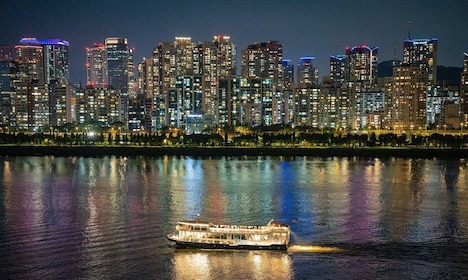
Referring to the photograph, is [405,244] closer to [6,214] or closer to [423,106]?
[6,214]

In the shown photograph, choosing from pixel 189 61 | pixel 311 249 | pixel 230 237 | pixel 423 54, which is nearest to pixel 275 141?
pixel 230 237

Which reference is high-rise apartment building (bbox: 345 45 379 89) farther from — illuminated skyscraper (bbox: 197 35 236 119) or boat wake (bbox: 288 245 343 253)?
boat wake (bbox: 288 245 343 253)

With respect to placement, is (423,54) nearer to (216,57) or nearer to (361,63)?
(361,63)

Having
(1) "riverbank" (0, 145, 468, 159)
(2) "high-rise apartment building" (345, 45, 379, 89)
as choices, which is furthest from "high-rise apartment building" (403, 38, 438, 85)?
(1) "riverbank" (0, 145, 468, 159)

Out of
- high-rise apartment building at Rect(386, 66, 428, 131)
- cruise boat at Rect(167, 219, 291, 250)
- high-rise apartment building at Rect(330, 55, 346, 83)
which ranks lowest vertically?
cruise boat at Rect(167, 219, 291, 250)

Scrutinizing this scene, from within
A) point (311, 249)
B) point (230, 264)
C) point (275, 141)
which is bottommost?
point (230, 264)

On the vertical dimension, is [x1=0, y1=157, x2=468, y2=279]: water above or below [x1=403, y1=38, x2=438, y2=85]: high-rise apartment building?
below

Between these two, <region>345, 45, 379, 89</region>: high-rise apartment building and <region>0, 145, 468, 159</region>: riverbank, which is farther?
<region>345, 45, 379, 89</region>: high-rise apartment building

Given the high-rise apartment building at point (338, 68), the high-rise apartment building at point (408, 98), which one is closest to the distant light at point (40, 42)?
the high-rise apartment building at point (338, 68)
